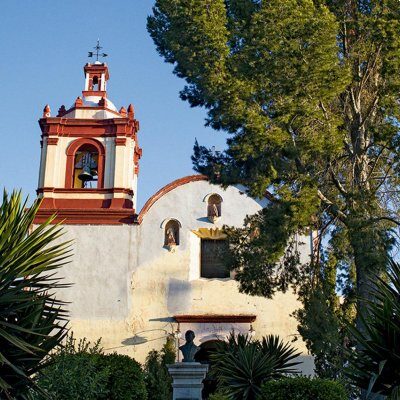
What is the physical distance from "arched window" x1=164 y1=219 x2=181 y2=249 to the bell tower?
1226mm

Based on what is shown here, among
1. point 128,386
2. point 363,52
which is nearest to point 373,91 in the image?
point 363,52

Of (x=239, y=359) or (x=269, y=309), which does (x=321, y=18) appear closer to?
(x=239, y=359)

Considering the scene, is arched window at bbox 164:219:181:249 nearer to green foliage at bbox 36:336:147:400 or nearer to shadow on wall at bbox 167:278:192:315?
shadow on wall at bbox 167:278:192:315

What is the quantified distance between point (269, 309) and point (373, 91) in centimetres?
963

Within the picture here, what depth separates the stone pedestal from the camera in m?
11.6

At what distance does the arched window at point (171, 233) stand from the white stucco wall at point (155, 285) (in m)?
0.17

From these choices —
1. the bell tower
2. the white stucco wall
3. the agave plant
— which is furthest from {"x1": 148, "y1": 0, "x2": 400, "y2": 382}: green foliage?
the bell tower

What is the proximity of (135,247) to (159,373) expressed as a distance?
4.69 meters

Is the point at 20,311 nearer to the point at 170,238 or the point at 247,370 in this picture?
the point at 247,370

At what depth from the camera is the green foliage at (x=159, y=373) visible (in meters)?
20.5

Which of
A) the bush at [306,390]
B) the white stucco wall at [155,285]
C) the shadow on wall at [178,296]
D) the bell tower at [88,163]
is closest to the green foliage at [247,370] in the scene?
the bush at [306,390]

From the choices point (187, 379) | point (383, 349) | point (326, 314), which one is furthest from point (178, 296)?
point (383, 349)

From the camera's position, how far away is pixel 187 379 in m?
11.6

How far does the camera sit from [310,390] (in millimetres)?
12812
